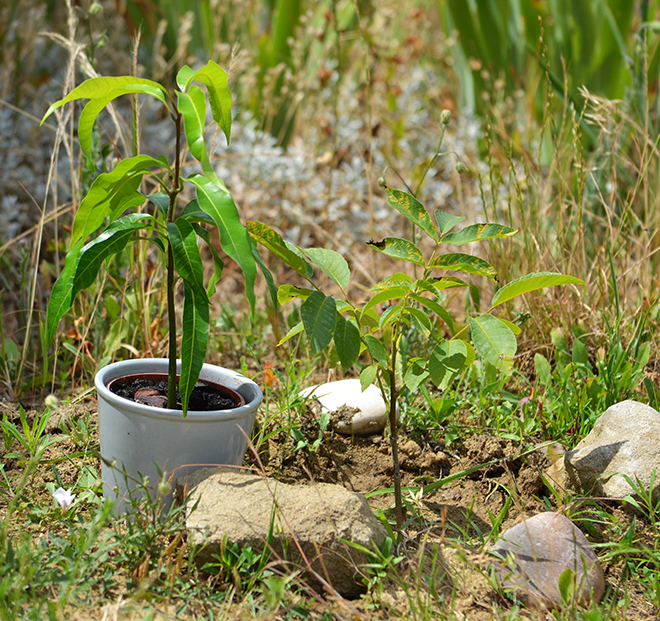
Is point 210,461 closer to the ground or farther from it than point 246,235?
closer to the ground

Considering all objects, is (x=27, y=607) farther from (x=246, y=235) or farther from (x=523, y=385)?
(x=523, y=385)

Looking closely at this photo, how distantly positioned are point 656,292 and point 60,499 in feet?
6.46

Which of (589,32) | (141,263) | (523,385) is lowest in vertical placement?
(523,385)

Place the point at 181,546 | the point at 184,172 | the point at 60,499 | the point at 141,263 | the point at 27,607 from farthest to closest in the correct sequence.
Answer: the point at 184,172, the point at 141,263, the point at 60,499, the point at 181,546, the point at 27,607

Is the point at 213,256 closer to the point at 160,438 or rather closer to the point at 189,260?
the point at 189,260

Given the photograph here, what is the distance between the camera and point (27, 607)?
1.15 m

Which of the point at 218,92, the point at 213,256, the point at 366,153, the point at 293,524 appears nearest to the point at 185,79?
the point at 218,92

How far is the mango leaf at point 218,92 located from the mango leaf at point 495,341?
24.8 inches

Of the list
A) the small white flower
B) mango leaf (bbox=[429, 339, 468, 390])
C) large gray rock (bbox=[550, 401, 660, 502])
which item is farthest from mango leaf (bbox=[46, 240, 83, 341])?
large gray rock (bbox=[550, 401, 660, 502])

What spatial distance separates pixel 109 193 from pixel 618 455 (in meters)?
1.34

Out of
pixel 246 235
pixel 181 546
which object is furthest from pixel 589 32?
pixel 181 546

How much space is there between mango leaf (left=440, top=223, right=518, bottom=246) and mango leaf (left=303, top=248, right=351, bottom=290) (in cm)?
22

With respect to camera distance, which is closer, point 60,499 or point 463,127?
point 60,499

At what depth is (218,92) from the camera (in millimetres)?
1262
